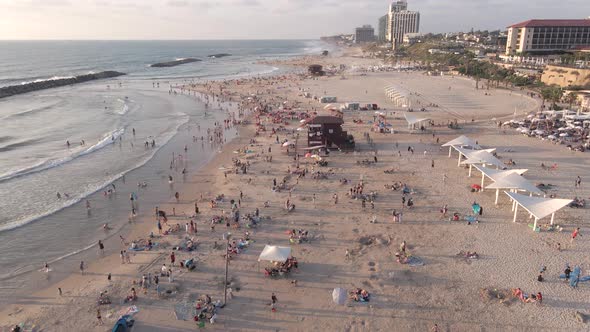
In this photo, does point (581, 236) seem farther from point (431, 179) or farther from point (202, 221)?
point (202, 221)

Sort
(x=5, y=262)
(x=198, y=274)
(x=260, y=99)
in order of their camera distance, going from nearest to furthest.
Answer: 1. (x=198, y=274)
2. (x=5, y=262)
3. (x=260, y=99)

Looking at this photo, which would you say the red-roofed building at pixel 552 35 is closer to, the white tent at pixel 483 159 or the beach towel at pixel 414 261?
the white tent at pixel 483 159

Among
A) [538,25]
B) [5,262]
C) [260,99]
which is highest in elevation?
[538,25]

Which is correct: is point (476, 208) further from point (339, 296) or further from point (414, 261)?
point (339, 296)

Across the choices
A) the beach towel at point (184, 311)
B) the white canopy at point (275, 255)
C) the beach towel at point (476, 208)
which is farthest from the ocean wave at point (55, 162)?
the beach towel at point (476, 208)

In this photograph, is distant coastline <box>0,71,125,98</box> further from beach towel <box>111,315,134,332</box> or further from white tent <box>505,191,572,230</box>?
white tent <box>505,191,572,230</box>

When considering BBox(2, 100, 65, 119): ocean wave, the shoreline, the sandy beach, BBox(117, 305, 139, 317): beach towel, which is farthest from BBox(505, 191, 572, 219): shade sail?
BBox(2, 100, 65, 119): ocean wave

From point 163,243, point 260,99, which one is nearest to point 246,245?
point 163,243

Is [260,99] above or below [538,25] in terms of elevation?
below
